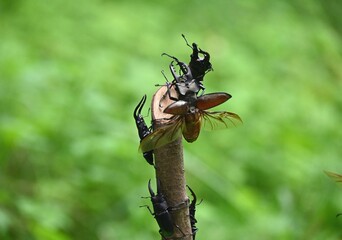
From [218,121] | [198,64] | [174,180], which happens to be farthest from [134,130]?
[174,180]

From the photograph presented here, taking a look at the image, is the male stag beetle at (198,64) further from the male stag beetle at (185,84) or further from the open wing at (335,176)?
the open wing at (335,176)

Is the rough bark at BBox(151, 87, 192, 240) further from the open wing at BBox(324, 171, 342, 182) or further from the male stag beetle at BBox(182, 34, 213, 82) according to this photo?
the open wing at BBox(324, 171, 342, 182)

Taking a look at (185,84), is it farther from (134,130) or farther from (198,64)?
(134,130)

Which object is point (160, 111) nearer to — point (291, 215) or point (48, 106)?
point (291, 215)

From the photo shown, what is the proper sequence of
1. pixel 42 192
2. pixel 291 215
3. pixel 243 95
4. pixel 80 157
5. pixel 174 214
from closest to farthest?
pixel 174 214 → pixel 291 215 → pixel 42 192 → pixel 80 157 → pixel 243 95

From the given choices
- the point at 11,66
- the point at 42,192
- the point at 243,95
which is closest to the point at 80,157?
the point at 42,192

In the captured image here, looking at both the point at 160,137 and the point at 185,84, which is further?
the point at 185,84

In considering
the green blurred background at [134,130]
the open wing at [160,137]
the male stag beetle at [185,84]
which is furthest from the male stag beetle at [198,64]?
the green blurred background at [134,130]
